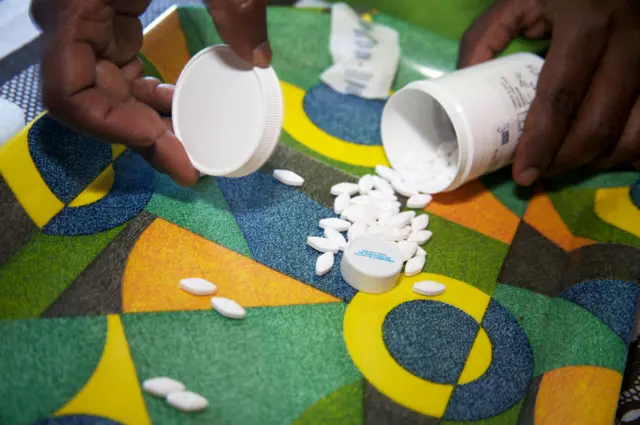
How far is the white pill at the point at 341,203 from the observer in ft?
2.93

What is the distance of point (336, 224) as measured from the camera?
86 cm

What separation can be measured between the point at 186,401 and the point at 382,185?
1.56ft

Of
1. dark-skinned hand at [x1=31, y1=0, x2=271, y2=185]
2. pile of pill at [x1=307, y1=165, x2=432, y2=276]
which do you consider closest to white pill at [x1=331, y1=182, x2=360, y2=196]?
pile of pill at [x1=307, y1=165, x2=432, y2=276]

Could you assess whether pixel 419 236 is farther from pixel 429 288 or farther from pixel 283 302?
pixel 283 302

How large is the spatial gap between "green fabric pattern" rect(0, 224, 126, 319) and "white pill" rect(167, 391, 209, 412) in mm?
203

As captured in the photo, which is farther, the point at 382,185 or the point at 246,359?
the point at 382,185

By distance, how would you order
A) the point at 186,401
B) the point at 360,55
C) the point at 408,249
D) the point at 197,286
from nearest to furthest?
the point at 186,401, the point at 197,286, the point at 408,249, the point at 360,55

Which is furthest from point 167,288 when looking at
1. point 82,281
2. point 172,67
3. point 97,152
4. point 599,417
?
point 599,417

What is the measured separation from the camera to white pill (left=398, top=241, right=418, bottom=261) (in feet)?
2.74

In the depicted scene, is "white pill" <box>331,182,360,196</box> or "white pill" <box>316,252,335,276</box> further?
"white pill" <box>331,182,360,196</box>

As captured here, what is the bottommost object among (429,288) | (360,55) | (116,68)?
(429,288)

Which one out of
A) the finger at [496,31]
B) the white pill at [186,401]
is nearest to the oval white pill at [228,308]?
the white pill at [186,401]

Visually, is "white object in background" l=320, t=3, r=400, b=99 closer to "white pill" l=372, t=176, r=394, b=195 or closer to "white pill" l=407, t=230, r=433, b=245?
"white pill" l=372, t=176, r=394, b=195

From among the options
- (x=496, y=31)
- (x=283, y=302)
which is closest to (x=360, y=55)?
(x=496, y=31)
